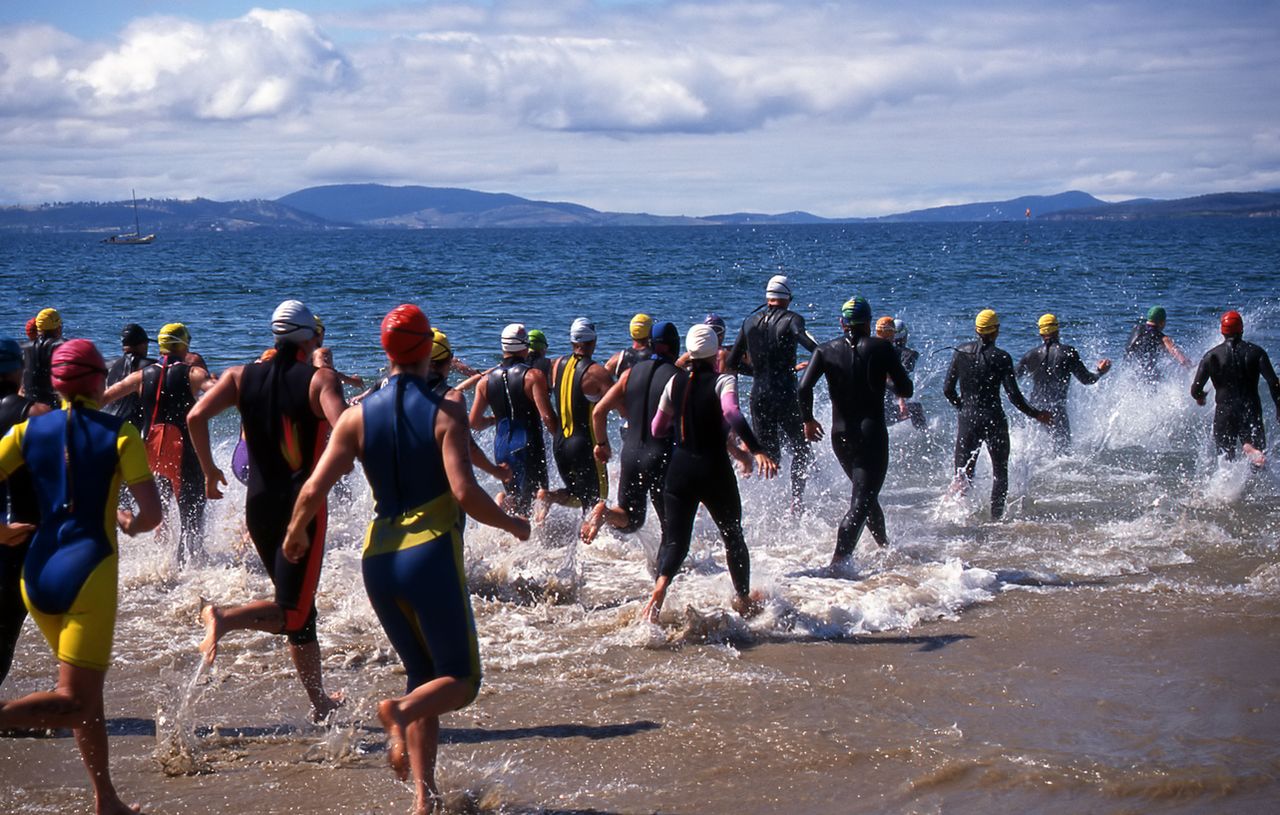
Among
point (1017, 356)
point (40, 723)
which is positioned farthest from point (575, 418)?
point (1017, 356)

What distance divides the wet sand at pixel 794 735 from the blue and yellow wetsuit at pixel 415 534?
32.5 inches

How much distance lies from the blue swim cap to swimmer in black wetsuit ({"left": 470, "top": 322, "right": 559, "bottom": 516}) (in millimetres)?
3358

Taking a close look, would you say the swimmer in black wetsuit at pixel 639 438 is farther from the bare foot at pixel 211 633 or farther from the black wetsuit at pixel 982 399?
the black wetsuit at pixel 982 399

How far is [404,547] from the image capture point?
438 centimetres

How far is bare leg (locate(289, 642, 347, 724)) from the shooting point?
18.5 feet

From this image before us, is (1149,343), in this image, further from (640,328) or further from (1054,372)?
(640,328)

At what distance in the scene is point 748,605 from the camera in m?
7.32

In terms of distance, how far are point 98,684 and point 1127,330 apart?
27.2m

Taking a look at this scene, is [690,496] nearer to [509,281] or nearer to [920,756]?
[920,756]

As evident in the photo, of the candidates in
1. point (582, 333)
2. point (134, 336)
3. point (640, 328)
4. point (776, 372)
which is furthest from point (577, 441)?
point (134, 336)

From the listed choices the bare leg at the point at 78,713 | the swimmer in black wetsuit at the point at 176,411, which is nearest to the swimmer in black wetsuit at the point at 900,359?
the swimmer in black wetsuit at the point at 176,411

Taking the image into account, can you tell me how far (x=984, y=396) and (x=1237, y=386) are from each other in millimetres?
2579

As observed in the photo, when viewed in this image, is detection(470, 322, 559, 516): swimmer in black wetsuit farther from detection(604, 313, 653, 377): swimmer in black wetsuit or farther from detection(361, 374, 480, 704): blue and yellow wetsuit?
detection(361, 374, 480, 704): blue and yellow wetsuit

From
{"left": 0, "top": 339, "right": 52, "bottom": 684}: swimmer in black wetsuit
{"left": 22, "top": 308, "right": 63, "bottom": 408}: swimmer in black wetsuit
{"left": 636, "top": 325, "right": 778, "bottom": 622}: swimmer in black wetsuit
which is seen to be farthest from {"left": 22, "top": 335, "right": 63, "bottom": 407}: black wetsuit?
{"left": 636, "top": 325, "right": 778, "bottom": 622}: swimmer in black wetsuit
